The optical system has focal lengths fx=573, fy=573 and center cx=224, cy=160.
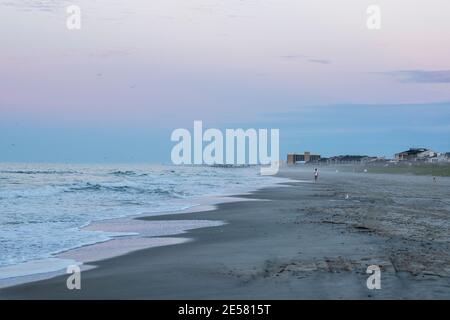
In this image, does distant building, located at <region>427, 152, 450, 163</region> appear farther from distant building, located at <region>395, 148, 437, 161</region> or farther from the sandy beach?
the sandy beach

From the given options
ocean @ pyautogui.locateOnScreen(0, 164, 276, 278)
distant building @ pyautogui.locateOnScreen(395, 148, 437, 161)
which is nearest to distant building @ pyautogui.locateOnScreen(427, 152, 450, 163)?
distant building @ pyautogui.locateOnScreen(395, 148, 437, 161)

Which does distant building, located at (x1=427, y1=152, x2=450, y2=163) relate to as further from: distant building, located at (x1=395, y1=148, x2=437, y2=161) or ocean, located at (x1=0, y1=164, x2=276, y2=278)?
ocean, located at (x1=0, y1=164, x2=276, y2=278)

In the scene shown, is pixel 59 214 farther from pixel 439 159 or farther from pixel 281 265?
pixel 439 159

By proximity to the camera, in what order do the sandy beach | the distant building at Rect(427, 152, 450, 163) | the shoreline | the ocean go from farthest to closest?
the distant building at Rect(427, 152, 450, 163)
the ocean
the shoreline
the sandy beach

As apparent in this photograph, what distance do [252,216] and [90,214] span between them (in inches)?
229

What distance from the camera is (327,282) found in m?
8.14

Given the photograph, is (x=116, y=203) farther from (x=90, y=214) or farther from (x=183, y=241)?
(x=183, y=241)

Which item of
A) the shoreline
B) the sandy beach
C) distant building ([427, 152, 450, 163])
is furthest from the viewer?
distant building ([427, 152, 450, 163])

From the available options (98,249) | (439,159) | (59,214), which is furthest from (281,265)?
(439,159)

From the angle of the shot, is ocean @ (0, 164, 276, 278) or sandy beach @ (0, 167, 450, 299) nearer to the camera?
sandy beach @ (0, 167, 450, 299)

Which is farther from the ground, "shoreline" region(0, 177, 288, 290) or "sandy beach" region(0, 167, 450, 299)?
"sandy beach" region(0, 167, 450, 299)

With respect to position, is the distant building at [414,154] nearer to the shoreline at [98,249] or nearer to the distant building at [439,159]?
the distant building at [439,159]

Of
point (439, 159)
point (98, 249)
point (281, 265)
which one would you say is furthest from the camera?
point (439, 159)
